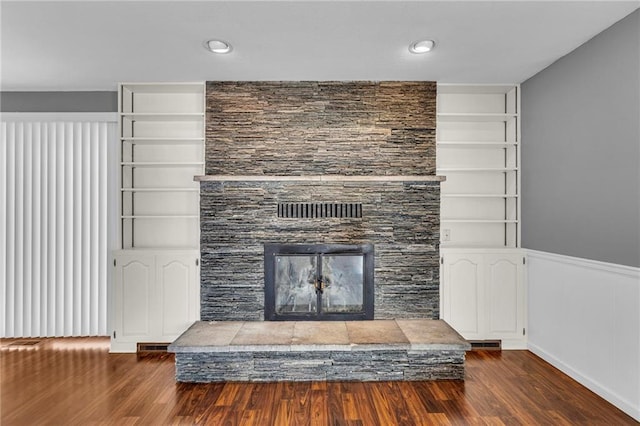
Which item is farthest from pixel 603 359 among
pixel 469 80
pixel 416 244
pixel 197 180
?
pixel 197 180

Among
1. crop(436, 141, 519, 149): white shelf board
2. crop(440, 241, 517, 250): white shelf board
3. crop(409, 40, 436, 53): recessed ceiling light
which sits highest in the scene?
crop(409, 40, 436, 53): recessed ceiling light

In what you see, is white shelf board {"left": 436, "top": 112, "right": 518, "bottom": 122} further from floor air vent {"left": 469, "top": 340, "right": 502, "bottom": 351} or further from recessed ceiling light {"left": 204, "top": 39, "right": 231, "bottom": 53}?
floor air vent {"left": 469, "top": 340, "right": 502, "bottom": 351}

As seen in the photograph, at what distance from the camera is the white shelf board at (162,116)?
376 cm

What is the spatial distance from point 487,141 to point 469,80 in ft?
2.14

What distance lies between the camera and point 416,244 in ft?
12.3

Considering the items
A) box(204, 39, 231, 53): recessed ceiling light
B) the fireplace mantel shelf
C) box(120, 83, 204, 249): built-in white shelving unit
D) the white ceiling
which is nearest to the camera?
the white ceiling

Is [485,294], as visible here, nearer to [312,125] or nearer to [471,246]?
[471,246]

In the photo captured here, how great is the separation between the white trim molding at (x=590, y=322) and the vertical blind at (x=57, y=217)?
4.02 metres

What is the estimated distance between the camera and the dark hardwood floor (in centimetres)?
243

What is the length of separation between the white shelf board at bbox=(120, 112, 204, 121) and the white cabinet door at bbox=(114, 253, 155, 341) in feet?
4.21

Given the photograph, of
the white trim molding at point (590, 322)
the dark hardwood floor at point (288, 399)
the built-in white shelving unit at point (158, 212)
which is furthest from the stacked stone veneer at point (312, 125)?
the dark hardwood floor at point (288, 399)

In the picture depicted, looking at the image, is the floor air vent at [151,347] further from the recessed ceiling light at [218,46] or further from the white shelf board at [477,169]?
the white shelf board at [477,169]

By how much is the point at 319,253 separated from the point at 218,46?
6.19 ft

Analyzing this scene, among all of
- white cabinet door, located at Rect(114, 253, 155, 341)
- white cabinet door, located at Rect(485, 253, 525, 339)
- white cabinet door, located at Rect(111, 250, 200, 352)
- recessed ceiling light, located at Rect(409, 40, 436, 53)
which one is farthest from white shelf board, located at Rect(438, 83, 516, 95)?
white cabinet door, located at Rect(114, 253, 155, 341)
